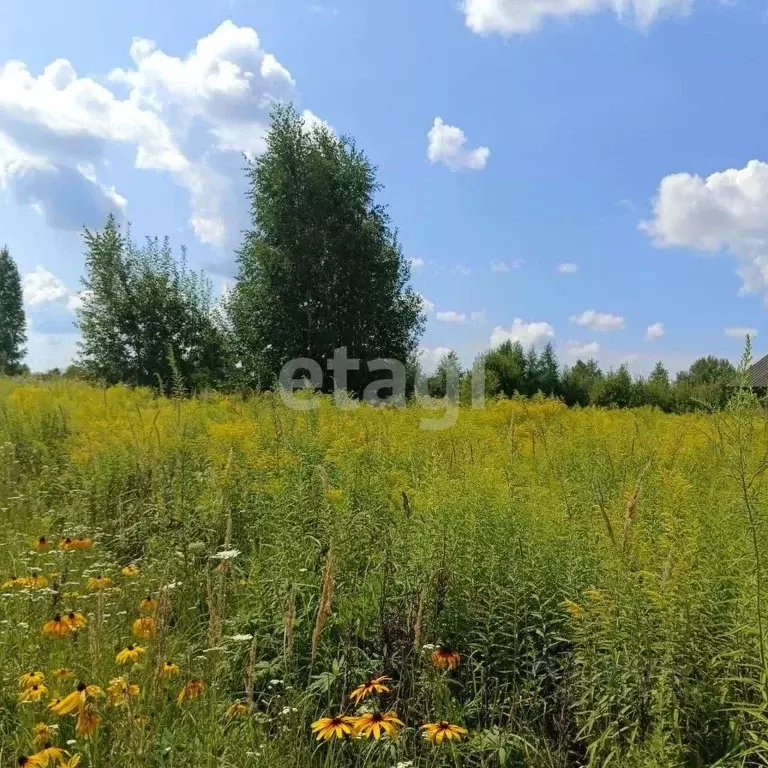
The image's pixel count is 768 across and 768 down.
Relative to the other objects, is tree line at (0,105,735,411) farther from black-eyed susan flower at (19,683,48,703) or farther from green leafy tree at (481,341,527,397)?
black-eyed susan flower at (19,683,48,703)

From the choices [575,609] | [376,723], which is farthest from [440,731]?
[575,609]

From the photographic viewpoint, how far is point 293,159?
59.9 feet

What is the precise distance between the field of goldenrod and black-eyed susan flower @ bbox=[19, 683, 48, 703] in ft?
0.04

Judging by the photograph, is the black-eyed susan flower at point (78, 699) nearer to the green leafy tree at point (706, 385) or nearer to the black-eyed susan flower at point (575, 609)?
the black-eyed susan flower at point (575, 609)

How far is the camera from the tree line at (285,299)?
17.8 metres

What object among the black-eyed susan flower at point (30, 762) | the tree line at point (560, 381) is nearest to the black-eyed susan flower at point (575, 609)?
the black-eyed susan flower at point (30, 762)

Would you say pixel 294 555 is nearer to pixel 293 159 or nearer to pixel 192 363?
pixel 293 159

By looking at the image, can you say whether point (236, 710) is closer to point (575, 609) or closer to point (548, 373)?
point (575, 609)

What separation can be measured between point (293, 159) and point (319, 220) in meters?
1.97

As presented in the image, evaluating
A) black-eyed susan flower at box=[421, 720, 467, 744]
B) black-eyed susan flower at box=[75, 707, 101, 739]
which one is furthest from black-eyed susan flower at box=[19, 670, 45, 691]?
black-eyed susan flower at box=[421, 720, 467, 744]

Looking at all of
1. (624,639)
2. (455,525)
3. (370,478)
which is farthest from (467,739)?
(370,478)

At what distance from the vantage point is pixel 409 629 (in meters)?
2.09

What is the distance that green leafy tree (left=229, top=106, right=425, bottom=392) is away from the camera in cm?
1775

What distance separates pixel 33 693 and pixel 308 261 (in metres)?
16.7
